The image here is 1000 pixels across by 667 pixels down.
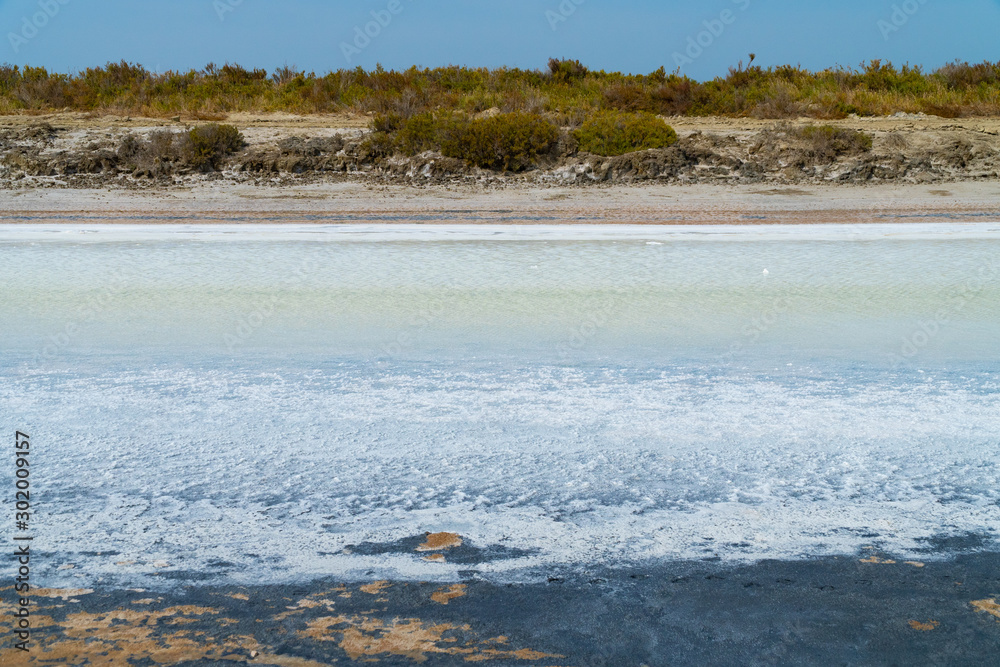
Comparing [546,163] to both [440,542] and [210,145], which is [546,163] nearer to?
[210,145]

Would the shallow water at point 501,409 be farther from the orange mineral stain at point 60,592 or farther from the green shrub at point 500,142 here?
the green shrub at point 500,142

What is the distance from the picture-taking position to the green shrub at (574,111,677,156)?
14.3 m

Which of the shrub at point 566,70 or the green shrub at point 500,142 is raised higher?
the shrub at point 566,70

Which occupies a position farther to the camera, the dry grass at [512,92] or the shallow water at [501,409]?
the dry grass at [512,92]

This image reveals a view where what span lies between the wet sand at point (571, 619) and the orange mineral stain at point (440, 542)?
0.15 meters

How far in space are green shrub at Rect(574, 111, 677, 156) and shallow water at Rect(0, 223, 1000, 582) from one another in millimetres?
6850

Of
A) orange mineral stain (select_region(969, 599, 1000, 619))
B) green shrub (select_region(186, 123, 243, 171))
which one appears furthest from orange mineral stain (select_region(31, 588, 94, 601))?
green shrub (select_region(186, 123, 243, 171))

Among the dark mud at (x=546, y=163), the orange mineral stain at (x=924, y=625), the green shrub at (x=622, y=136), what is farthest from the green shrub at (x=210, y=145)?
the orange mineral stain at (x=924, y=625)

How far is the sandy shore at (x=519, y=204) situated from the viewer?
10.6m

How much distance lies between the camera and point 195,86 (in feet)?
64.7

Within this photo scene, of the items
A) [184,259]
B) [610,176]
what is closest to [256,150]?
[610,176]

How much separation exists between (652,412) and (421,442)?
1.03m

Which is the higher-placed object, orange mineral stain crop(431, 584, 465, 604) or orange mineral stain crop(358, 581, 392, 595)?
orange mineral stain crop(358, 581, 392, 595)

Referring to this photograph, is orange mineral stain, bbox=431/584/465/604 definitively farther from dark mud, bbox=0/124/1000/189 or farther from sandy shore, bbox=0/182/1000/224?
dark mud, bbox=0/124/1000/189
